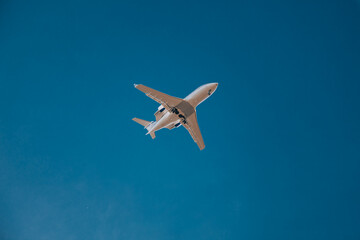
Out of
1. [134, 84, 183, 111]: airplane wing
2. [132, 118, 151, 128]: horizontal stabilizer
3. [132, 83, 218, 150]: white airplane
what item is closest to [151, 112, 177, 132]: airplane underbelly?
[132, 83, 218, 150]: white airplane

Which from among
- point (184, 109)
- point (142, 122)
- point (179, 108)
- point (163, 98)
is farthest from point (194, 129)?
point (142, 122)

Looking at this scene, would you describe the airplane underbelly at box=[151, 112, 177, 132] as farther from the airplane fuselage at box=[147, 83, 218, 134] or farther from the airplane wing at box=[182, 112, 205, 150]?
the airplane wing at box=[182, 112, 205, 150]

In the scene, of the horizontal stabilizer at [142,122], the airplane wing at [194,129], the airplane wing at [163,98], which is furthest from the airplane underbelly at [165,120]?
the horizontal stabilizer at [142,122]

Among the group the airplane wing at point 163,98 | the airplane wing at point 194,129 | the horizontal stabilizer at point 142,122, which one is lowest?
the airplane wing at point 194,129

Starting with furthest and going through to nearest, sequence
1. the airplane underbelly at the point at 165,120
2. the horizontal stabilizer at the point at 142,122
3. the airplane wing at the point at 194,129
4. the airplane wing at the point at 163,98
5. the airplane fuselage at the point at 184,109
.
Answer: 1. the horizontal stabilizer at the point at 142,122
2. the airplane wing at the point at 194,129
3. the airplane underbelly at the point at 165,120
4. the airplane fuselage at the point at 184,109
5. the airplane wing at the point at 163,98

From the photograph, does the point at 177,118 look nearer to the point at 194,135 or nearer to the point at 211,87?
the point at 194,135

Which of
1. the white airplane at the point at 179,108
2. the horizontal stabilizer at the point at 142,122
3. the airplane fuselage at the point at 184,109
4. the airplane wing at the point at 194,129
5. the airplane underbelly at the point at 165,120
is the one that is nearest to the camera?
the white airplane at the point at 179,108

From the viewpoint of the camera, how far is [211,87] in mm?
29875

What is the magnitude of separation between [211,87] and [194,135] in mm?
8549

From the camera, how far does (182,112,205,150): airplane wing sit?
105 feet

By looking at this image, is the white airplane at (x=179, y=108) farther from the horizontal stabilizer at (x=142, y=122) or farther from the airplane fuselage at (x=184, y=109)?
the horizontal stabilizer at (x=142, y=122)

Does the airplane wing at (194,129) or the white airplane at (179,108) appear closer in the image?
the white airplane at (179,108)

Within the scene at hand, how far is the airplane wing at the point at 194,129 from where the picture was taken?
3204 centimetres

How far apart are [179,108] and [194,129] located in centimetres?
491
